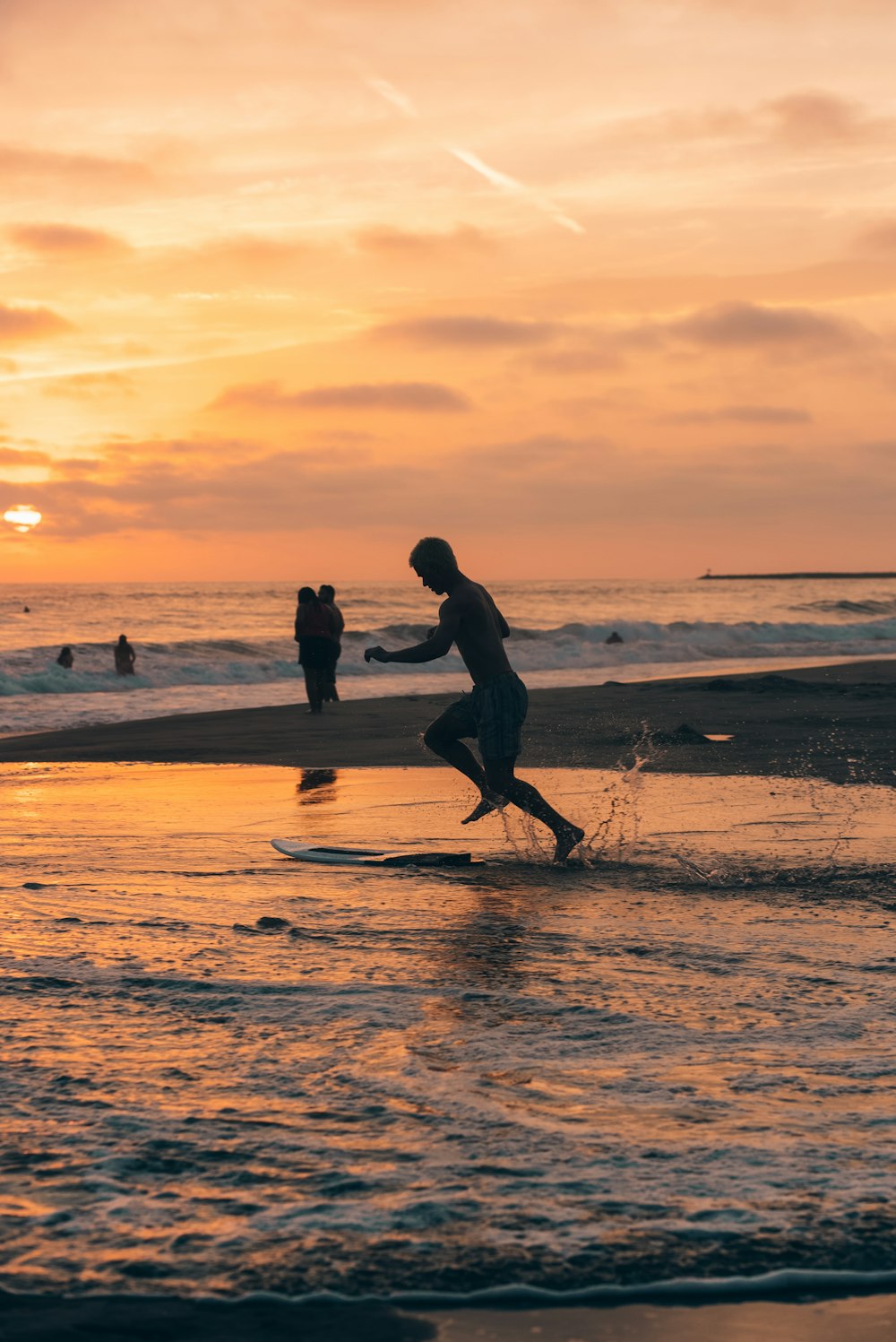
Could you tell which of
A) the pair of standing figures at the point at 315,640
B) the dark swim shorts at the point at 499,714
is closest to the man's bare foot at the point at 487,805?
the dark swim shorts at the point at 499,714

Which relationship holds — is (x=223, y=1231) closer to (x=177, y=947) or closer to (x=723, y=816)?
(x=177, y=947)

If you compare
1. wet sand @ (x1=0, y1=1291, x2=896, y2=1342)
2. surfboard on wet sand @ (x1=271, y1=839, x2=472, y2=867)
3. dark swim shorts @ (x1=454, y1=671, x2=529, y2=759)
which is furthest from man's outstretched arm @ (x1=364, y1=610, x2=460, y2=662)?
wet sand @ (x1=0, y1=1291, x2=896, y2=1342)

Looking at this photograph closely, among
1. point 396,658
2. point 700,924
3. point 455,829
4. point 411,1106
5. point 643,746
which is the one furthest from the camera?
A: point 643,746

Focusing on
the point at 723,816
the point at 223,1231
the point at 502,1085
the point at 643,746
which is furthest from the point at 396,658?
the point at 643,746

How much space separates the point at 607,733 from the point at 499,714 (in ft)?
24.4

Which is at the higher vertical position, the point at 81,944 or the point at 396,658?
the point at 396,658

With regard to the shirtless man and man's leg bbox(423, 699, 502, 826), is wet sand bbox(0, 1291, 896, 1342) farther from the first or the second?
man's leg bbox(423, 699, 502, 826)

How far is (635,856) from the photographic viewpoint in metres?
7.93

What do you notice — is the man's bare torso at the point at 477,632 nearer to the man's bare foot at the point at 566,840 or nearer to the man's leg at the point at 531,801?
the man's leg at the point at 531,801

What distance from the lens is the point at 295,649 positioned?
4512 centimetres

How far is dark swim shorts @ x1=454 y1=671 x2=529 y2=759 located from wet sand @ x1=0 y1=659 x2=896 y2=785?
4116mm

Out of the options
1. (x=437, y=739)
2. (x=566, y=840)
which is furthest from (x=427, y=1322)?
(x=437, y=739)

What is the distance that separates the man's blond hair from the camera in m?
8.05

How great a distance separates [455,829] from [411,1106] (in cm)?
534
